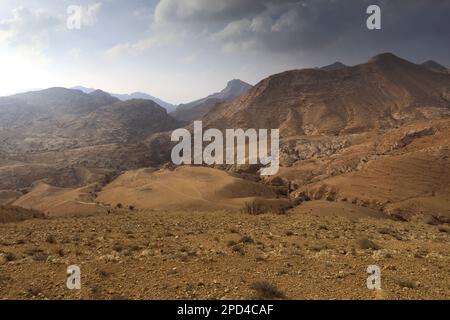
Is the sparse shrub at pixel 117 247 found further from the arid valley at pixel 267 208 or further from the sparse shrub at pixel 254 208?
the sparse shrub at pixel 254 208

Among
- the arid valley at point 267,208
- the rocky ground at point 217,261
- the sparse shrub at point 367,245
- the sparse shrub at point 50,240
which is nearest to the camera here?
the rocky ground at point 217,261

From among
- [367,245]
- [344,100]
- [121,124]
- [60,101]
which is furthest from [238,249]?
[60,101]

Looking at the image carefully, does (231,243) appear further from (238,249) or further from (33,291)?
(33,291)

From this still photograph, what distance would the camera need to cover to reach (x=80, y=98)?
172000mm

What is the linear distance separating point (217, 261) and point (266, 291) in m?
A: 2.95

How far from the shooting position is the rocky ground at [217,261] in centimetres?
869

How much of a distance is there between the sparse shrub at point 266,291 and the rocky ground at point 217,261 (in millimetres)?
24

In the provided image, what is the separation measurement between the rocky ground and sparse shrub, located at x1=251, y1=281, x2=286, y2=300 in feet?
0.08

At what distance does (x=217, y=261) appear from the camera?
11.2 m

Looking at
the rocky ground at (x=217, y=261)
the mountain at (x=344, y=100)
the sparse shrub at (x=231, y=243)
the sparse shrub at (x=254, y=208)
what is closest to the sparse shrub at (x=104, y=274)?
the rocky ground at (x=217, y=261)

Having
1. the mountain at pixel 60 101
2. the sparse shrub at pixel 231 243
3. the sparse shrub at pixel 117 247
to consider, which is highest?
the mountain at pixel 60 101

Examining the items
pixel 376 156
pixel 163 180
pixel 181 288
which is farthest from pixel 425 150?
pixel 181 288

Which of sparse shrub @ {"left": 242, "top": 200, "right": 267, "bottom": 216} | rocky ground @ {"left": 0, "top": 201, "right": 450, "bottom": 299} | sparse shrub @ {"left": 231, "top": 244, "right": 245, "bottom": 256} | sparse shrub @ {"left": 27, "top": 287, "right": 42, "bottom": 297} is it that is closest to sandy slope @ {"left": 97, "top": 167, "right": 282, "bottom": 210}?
sparse shrub @ {"left": 242, "top": 200, "right": 267, "bottom": 216}
